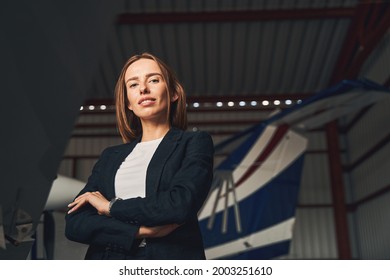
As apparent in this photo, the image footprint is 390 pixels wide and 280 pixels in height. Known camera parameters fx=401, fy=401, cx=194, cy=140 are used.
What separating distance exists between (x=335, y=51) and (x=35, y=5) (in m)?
5.45

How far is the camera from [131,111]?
67 cm

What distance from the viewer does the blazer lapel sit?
0.58 metres

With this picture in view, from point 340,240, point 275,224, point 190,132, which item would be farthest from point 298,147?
point 340,240

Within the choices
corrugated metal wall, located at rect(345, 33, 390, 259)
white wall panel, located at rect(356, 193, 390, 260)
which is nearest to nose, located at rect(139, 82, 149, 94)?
corrugated metal wall, located at rect(345, 33, 390, 259)

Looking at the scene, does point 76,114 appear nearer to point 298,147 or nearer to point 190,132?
point 190,132

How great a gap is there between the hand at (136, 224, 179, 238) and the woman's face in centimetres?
18

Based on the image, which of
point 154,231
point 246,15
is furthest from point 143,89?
point 246,15

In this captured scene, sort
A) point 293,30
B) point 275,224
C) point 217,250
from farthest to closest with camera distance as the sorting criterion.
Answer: point 293,30
point 275,224
point 217,250

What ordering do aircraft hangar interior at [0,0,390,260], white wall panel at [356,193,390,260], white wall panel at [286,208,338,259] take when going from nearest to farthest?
1. aircraft hangar interior at [0,0,390,260]
2. white wall panel at [356,193,390,260]
3. white wall panel at [286,208,338,259]

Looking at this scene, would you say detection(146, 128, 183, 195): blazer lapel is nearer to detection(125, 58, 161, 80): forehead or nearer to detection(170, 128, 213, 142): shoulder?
detection(170, 128, 213, 142): shoulder

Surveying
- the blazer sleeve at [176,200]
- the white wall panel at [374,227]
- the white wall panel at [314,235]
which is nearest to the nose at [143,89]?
the blazer sleeve at [176,200]

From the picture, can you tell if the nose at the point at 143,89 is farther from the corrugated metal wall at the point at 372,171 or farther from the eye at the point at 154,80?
the corrugated metal wall at the point at 372,171

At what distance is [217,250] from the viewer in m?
2.54

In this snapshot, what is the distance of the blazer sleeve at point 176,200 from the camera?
54cm
